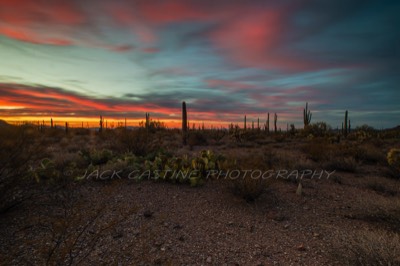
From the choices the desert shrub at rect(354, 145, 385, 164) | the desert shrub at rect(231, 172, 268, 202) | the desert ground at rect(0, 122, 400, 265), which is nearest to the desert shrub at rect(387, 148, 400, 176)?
the desert ground at rect(0, 122, 400, 265)

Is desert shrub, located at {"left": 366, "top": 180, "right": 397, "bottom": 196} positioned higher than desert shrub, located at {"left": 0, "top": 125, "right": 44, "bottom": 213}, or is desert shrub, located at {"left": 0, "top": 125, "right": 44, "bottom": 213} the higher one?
desert shrub, located at {"left": 0, "top": 125, "right": 44, "bottom": 213}

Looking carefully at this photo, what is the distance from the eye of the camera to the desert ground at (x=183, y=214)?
11.9 ft

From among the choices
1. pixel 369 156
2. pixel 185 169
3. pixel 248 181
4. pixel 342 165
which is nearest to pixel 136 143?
pixel 185 169

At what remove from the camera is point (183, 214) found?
5031 mm

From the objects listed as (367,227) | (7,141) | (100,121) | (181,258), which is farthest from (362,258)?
(100,121)

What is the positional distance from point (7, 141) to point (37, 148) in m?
0.46

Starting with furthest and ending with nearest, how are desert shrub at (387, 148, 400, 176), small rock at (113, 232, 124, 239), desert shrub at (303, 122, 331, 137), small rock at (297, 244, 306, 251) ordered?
desert shrub at (303, 122, 331, 137) < desert shrub at (387, 148, 400, 176) < small rock at (113, 232, 124, 239) < small rock at (297, 244, 306, 251)

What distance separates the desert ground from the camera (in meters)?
3.61

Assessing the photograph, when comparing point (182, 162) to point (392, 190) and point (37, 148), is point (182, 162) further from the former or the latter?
point (392, 190)

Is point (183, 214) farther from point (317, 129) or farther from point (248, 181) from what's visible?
point (317, 129)

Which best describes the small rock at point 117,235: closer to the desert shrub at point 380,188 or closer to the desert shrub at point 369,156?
the desert shrub at point 380,188

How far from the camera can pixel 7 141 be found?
14.0 ft

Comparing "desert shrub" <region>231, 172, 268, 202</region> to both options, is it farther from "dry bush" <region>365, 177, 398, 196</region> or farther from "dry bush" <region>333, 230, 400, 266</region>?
"dry bush" <region>365, 177, 398, 196</region>

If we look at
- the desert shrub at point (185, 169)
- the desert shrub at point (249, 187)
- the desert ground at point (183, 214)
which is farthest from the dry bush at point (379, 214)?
the desert shrub at point (185, 169)
